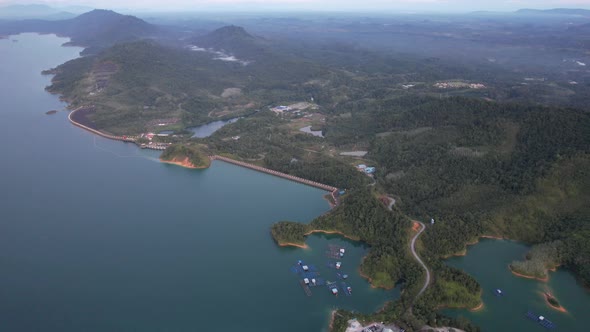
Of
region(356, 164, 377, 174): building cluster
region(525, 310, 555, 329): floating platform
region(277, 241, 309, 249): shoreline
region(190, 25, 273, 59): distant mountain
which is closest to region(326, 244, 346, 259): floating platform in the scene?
region(277, 241, 309, 249): shoreline

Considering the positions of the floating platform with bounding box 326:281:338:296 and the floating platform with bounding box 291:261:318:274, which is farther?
the floating platform with bounding box 291:261:318:274

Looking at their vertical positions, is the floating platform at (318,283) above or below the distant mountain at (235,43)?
below

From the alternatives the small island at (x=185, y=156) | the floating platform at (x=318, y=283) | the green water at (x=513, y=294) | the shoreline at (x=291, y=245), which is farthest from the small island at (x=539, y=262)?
the small island at (x=185, y=156)

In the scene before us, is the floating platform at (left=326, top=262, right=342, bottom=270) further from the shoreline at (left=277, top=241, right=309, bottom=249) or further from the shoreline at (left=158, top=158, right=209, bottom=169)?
the shoreline at (left=158, top=158, right=209, bottom=169)

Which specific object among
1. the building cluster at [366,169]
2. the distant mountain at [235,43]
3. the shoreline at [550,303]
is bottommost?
the shoreline at [550,303]

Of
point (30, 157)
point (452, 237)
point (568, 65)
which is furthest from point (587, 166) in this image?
point (568, 65)

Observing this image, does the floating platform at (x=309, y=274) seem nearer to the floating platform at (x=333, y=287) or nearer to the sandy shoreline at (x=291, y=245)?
the floating platform at (x=333, y=287)
